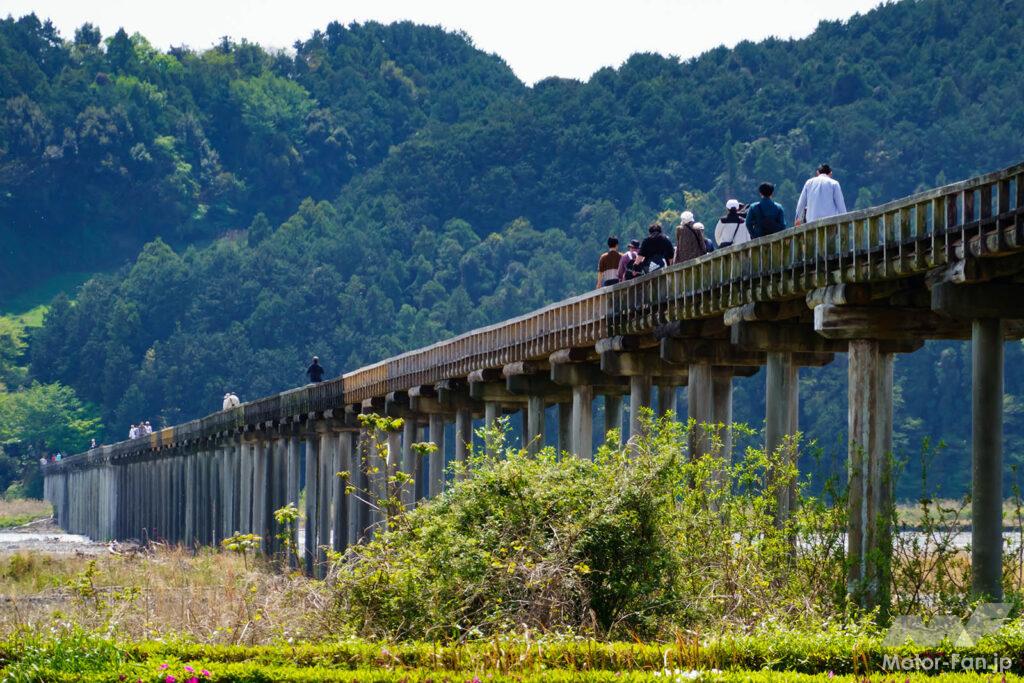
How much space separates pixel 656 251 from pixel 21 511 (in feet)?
415

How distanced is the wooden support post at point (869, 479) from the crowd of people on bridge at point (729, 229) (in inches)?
92.3

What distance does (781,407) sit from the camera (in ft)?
103

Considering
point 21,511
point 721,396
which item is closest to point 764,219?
point 721,396

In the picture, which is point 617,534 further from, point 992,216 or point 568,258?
point 568,258

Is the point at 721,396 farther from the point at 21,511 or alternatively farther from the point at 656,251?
the point at 21,511

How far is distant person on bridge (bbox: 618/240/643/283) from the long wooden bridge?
61 cm

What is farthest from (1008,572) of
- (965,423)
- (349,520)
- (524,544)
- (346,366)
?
(346,366)

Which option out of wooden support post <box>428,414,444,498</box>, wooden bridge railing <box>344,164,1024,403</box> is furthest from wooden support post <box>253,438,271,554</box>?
wooden bridge railing <box>344,164,1024,403</box>

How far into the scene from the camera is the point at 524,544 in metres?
24.1

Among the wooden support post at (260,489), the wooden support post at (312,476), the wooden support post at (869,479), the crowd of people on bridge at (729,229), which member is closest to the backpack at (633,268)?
the crowd of people on bridge at (729,229)

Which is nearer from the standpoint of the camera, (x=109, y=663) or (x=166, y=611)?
(x=109, y=663)

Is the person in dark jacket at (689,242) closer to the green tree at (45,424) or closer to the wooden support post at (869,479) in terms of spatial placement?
the wooden support post at (869,479)

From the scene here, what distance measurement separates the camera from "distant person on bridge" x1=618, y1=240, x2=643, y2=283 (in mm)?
37594

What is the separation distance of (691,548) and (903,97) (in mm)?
165880
